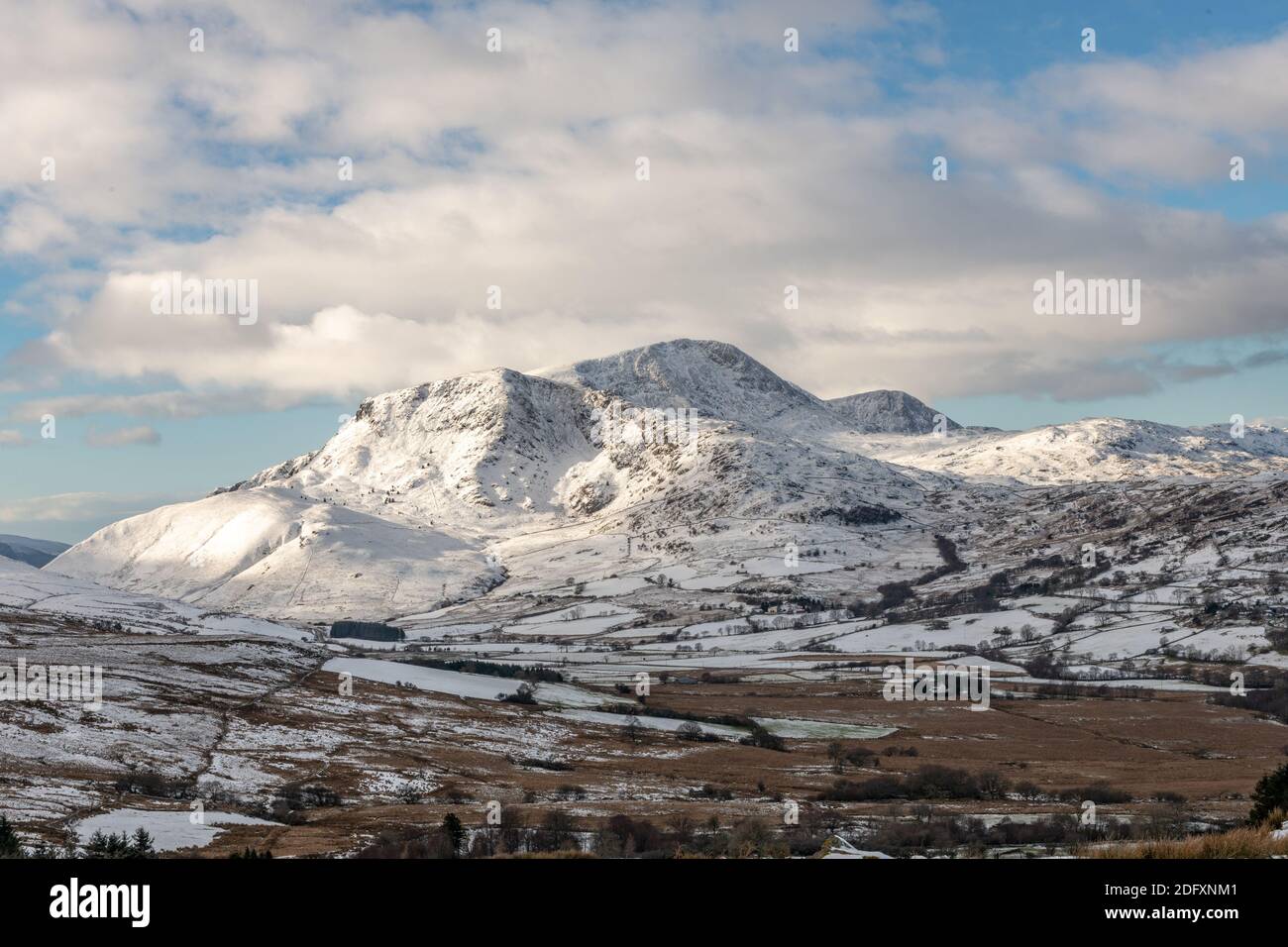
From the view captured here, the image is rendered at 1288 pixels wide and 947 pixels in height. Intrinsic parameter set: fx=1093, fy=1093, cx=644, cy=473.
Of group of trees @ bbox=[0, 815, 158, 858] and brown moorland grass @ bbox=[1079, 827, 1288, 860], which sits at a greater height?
brown moorland grass @ bbox=[1079, 827, 1288, 860]

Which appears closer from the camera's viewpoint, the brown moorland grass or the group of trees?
the brown moorland grass

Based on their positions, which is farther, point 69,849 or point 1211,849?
point 69,849

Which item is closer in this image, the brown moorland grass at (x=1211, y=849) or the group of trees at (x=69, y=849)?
the brown moorland grass at (x=1211, y=849)

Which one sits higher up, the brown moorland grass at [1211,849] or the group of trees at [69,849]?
the brown moorland grass at [1211,849]

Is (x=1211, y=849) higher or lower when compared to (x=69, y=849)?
higher
